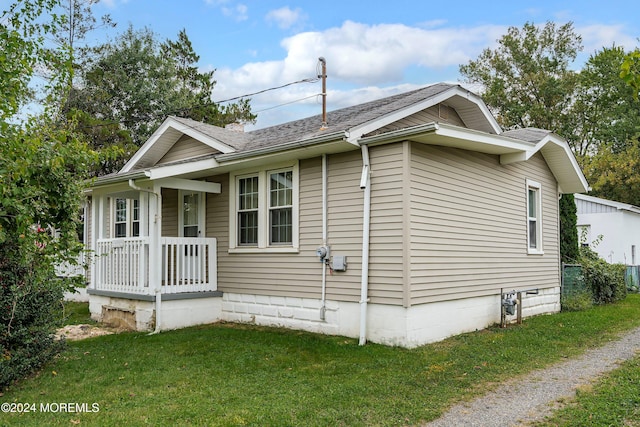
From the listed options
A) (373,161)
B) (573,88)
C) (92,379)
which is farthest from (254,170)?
(573,88)

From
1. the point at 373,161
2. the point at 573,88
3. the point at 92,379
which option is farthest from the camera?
the point at 573,88

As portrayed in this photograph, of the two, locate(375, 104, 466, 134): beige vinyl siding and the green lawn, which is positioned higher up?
locate(375, 104, 466, 134): beige vinyl siding

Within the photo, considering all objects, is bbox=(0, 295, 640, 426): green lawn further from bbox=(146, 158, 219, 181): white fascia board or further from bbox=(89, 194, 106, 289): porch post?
bbox=(146, 158, 219, 181): white fascia board

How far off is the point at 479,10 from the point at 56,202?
29.1 feet

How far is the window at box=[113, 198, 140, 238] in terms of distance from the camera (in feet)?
41.0

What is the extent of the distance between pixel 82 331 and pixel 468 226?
7.27 m

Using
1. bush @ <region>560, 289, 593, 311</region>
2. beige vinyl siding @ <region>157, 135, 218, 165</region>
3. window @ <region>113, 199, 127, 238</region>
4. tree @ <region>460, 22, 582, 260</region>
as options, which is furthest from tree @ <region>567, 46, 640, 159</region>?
window @ <region>113, 199, 127, 238</region>

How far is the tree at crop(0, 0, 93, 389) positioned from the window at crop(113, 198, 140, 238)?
5834 mm

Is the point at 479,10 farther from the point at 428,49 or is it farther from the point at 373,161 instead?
the point at 428,49

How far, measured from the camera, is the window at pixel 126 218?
41.0ft

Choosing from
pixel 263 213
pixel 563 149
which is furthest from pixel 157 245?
pixel 563 149

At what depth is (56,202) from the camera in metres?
5.21

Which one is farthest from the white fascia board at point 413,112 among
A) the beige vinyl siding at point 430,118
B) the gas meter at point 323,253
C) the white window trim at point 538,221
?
the gas meter at point 323,253

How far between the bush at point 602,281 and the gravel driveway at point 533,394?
5978 mm
